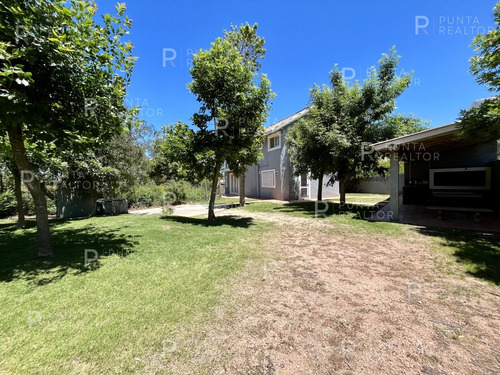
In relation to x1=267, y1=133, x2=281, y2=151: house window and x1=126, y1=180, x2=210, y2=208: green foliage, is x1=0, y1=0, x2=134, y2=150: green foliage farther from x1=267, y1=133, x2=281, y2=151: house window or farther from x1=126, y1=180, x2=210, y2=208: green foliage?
x1=267, y1=133, x2=281, y2=151: house window

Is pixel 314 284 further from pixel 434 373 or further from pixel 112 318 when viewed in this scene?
pixel 112 318

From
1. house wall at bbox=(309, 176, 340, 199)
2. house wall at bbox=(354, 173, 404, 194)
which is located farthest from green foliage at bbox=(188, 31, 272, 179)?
house wall at bbox=(354, 173, 404, 194)

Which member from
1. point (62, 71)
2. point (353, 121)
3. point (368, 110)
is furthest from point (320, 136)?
point (62, 71)

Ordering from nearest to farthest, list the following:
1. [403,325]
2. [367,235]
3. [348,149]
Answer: [403,325], [367,235], [348,149]

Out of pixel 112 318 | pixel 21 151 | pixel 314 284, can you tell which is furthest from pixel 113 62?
pixel 314 284

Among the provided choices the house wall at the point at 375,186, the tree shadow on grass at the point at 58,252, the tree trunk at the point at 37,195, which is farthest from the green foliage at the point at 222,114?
the house wall at the point at 375,186

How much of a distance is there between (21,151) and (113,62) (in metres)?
2.67

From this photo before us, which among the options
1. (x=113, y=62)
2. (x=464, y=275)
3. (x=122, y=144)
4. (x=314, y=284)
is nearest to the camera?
(x=314, y=284)

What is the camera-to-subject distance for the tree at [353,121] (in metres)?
10.5

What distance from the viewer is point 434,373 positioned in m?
1.97

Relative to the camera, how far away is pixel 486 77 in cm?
554

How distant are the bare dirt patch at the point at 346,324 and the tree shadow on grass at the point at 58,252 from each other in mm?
3074

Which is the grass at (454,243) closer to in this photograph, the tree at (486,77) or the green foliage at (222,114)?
the tree at (486,77)

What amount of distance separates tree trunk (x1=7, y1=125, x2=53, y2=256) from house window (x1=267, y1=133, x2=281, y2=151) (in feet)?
47.7
